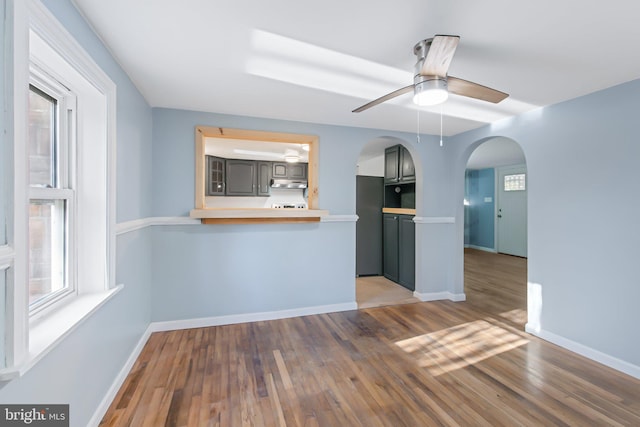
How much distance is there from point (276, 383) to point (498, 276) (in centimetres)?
456

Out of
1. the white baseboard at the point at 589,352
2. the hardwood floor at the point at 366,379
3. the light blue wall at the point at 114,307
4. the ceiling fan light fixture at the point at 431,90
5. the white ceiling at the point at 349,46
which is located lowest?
the hardwood floor at the point at 366,379

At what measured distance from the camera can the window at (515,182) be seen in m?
6.78

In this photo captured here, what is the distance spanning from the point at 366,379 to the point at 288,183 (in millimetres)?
4339

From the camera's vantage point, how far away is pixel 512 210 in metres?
7.01

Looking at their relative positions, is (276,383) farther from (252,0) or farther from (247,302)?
(252,0)

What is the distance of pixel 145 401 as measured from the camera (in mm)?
1783

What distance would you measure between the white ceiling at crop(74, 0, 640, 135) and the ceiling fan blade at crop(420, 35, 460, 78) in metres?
0.14

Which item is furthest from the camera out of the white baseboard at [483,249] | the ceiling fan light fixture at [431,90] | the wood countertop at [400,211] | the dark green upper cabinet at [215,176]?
the white baseboard at [483,249]

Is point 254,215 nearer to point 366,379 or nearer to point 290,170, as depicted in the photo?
point 366,379

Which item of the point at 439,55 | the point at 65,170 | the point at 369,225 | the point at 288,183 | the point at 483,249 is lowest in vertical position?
the point at 483,249

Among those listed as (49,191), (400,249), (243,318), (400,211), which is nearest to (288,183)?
(400,211)

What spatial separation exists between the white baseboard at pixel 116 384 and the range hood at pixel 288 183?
3.72m

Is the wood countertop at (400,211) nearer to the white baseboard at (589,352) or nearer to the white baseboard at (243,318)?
the white baseboard at (243,318)

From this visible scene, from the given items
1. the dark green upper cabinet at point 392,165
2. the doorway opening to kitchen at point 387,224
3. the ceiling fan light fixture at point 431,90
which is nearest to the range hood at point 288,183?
the doorway opening to kitchen at point 387,224
